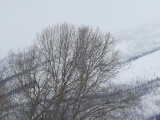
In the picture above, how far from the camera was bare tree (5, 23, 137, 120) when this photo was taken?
14984 millimetres

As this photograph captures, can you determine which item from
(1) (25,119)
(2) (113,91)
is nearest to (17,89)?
(1) (25,119)

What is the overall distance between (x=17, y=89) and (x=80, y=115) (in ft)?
17.2

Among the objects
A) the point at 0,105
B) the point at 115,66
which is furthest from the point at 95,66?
the point at 0,105

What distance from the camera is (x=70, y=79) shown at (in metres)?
15.3

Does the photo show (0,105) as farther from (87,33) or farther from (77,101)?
(87,33)

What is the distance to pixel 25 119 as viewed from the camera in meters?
16.1

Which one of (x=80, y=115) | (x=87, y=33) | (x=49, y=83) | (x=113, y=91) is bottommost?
(x=80, y=115)

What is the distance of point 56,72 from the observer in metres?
15.7

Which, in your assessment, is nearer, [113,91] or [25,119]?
[113,91]

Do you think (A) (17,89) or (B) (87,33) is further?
(A) (17,89)

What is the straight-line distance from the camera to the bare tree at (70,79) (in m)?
15.0

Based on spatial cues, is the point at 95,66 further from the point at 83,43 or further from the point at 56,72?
the point at 56,72

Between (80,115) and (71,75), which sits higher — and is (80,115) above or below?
below

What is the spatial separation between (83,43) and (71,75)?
2390 mm
